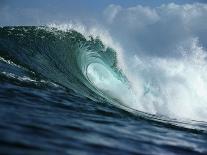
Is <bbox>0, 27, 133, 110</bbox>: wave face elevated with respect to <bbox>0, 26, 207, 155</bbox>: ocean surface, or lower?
elevated

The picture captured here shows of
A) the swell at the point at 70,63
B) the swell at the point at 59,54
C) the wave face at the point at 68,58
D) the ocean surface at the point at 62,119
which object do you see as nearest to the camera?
the ocean surface at the point at 62,119

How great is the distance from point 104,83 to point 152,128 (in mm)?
10472

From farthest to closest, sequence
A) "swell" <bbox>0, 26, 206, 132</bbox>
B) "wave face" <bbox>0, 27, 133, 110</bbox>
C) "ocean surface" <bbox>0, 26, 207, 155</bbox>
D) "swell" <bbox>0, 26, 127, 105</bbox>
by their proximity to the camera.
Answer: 1. "wave face" <bbox>0, 27, 133, 110</bbox>
2. "swell" <bbox>0, 26, 127, 105</bbox>
3. "swell" <bbox>0, 26, 206, 132</bbox>
4. "ocean surface" <bbox>0, 26, 207, 155</bbox>

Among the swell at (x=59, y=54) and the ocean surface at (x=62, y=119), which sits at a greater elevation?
the swell at (x=59, y=54)

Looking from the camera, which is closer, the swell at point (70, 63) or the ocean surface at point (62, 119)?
the ocean surface at point (62, 119)

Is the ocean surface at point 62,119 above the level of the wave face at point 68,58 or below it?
below

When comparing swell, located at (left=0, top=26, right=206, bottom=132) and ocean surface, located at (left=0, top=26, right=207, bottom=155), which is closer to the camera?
ocean surface, located at (left=0, top=26, right=207, bottom=155)

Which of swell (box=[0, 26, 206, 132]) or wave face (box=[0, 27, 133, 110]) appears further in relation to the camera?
wave face (box=[0, 27, 133, 110])

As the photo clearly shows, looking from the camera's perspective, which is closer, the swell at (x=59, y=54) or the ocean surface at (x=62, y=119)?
the ocean surface at (x=62, y=119)

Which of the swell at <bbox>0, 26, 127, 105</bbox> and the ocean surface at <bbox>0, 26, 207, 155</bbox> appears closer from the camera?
the ocean surface at <bbox>0, 26, 207, 155</bbox>

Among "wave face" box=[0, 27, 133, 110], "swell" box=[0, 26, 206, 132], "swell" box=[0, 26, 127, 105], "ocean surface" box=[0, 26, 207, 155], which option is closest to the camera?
"ocean surface" box=[0, 26, 207, 155]

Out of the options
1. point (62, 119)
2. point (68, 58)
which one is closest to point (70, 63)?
point (68, 58)

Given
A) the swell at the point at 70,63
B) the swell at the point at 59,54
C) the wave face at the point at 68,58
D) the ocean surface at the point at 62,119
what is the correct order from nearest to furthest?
the ocean surface at the point at 62,119 < the swell at the point at 70,63 < the swell at the point at 59,54 < the wave face at the point at 68,58

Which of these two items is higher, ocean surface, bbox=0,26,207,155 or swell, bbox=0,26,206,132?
swell, bbox=0,26,206,132
